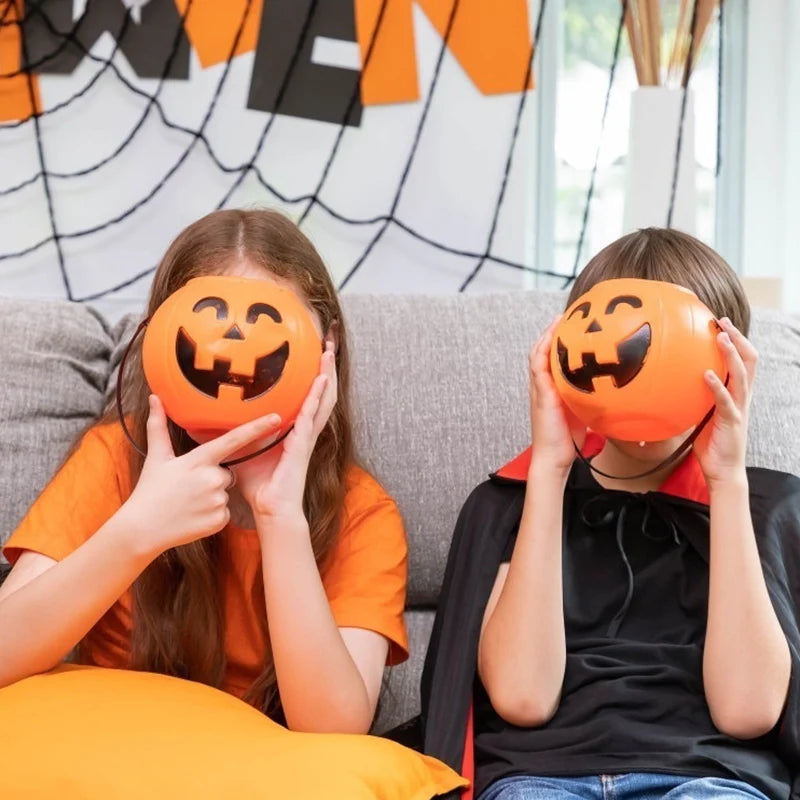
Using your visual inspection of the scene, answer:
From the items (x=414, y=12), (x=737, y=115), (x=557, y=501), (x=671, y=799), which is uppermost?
(x=414, y=12)

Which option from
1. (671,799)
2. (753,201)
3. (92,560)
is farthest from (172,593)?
(753,201)

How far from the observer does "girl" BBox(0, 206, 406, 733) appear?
3.54 ft

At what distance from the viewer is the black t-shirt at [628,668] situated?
3.47 feet

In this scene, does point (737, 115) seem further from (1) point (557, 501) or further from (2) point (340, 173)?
(1) point (557, 501)

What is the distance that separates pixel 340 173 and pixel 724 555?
1.37 metres

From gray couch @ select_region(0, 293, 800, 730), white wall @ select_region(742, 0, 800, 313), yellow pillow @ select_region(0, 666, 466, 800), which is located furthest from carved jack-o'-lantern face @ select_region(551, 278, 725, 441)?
white wall @ select_region(742, 0, 800, 313)

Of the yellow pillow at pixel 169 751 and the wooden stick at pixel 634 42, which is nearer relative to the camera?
the yellow pillow at pixel 169 751

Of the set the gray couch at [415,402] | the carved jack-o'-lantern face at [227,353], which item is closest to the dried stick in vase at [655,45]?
the gray couch at [415,402]

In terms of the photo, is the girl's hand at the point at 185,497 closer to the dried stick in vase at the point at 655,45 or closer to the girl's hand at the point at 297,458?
the girl's hand at the point at 297,458

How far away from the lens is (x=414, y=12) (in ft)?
7.09

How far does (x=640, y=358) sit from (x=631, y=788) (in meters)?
0.43

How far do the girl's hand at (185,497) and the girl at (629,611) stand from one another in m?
0.32

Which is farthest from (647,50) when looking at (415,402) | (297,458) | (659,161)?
(297,458)

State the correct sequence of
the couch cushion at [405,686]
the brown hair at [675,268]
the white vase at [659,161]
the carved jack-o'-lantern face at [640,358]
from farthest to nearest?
the white vase at [659,161] < the couch cushion at [405,686] < the brown hair at [675,268] < the carved jack-o'-lantern face at [640,358]
